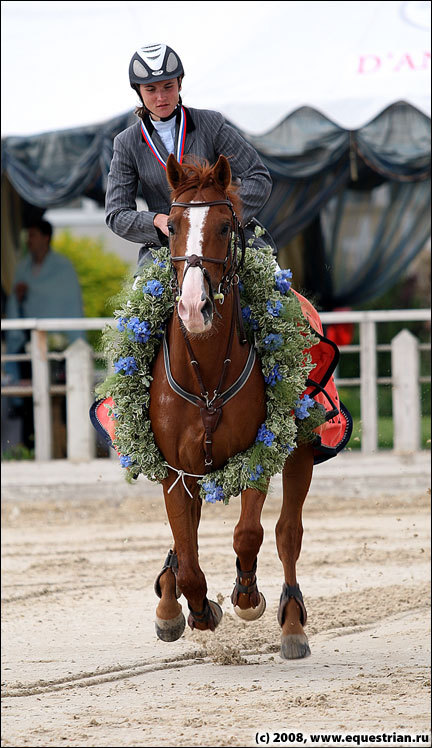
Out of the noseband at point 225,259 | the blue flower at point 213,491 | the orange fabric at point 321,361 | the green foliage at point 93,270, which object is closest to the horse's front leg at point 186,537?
the blue flower at point 213,491

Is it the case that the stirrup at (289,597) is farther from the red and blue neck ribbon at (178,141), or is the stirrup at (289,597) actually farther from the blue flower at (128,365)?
the red and blue neck ribbon at (178,141)

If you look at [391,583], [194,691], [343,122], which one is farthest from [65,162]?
[194,691]

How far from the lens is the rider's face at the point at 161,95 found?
4.87 m

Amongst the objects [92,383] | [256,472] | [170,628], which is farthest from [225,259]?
[92,383]

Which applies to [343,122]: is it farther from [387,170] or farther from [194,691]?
[194,691]

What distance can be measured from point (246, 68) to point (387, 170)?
5.96ft

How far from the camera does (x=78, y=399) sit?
11234 millimetres

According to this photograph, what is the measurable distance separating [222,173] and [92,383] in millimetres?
7101

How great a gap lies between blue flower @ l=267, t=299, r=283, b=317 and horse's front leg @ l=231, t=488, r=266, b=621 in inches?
30.2

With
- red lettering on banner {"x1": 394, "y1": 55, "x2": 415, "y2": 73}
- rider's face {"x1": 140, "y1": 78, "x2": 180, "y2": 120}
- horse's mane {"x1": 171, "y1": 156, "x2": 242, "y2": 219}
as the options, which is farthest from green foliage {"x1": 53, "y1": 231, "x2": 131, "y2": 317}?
horse's mane {"x1": 171, "y1": 156, "x2": 242, "y2": 219}

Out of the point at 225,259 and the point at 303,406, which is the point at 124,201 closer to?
the point at 225,259

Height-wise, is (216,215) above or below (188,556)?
above

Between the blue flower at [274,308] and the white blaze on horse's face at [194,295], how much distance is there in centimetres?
72

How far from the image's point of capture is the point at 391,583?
7746 millimetres
